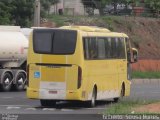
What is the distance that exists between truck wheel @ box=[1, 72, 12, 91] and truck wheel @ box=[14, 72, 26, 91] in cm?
45

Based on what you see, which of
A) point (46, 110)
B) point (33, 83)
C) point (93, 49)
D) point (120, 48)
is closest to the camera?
point (46, 110)

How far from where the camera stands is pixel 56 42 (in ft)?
90.8

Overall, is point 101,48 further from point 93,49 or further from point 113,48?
point 113,48

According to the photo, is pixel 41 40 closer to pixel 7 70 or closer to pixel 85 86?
pixel 85 86

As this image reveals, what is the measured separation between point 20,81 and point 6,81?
1.27m

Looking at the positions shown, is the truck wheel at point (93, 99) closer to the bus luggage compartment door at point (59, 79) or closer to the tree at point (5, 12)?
the bus luggage compartment door at point (59, 79)

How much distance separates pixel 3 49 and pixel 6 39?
592 millimetres

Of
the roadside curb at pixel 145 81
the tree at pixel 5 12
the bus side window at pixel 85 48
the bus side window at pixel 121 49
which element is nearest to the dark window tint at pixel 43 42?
the bus side window at pixel 85 48

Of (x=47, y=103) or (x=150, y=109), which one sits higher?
(x=150, y=109)

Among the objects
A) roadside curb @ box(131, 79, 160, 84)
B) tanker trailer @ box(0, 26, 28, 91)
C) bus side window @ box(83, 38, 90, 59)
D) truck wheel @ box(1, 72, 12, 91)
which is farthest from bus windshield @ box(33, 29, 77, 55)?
roadside curb @ box(131, 79, 160, 84)

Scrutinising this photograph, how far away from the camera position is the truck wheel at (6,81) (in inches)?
1543

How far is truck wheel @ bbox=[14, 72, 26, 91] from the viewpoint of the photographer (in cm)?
4031

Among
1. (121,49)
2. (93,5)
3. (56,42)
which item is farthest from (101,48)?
(93,5)

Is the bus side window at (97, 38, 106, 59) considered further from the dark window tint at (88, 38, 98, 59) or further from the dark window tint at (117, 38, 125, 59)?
the dark window tint at (117, 38, 125, 59)
